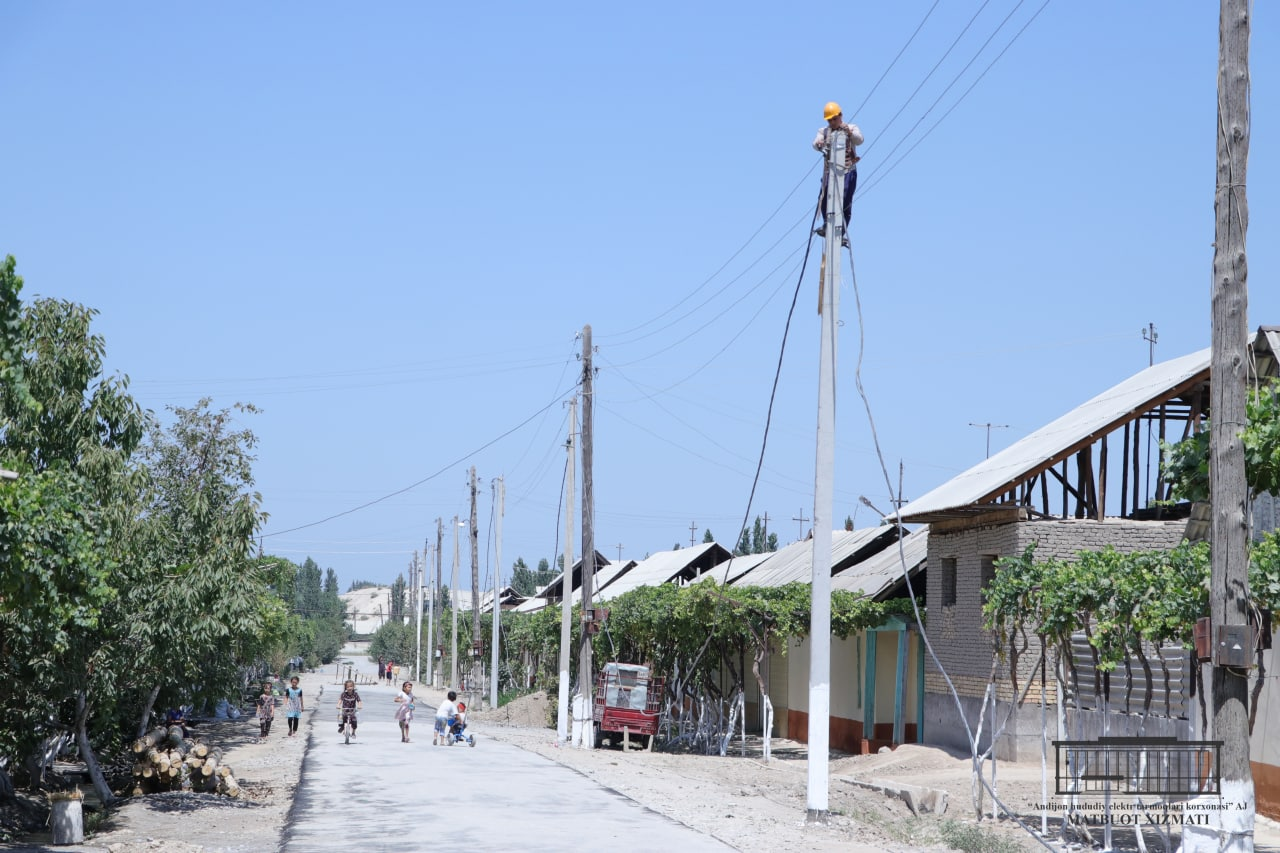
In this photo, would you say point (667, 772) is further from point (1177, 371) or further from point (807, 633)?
point (1177, 371)

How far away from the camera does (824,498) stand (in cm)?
1650

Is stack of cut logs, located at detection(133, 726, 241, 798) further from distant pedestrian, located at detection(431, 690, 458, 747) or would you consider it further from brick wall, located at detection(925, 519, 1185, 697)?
brick wall, located at detection(925, 519, 1185, 697)

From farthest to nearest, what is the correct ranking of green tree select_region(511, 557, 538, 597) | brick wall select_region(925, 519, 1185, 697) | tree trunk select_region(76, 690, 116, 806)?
green tree select_region(511, 557, 538, 597)
brick wall select_region(925, 519, 1185, 697)
tree trunk select_region(76, 690, 116, 806)

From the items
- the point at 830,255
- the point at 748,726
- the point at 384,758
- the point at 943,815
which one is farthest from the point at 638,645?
the point at 830,255

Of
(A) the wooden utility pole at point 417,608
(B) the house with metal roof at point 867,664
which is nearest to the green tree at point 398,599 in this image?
(A) the wooden utility pole at point 417,608

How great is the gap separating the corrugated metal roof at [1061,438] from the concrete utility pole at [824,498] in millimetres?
7349

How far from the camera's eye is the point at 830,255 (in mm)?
16828

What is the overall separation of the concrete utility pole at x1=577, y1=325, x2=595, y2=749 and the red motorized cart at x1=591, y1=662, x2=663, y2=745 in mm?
1875

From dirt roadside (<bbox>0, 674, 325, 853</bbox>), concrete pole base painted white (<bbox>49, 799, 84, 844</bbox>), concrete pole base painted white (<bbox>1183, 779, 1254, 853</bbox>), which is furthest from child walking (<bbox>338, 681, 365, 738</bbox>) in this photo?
concrete pole base painted white (<bbox>1183, 779, 1254, 853</bbox>)

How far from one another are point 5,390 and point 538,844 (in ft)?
24.0

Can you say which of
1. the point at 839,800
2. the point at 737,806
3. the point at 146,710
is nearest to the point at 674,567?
the point at 146,710

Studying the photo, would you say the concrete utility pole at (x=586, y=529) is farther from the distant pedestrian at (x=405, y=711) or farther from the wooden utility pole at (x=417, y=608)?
the wooden utility pole at (x=417, y=608)

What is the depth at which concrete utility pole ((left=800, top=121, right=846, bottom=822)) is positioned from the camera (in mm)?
16094

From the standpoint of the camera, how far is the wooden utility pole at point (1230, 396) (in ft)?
35.5
